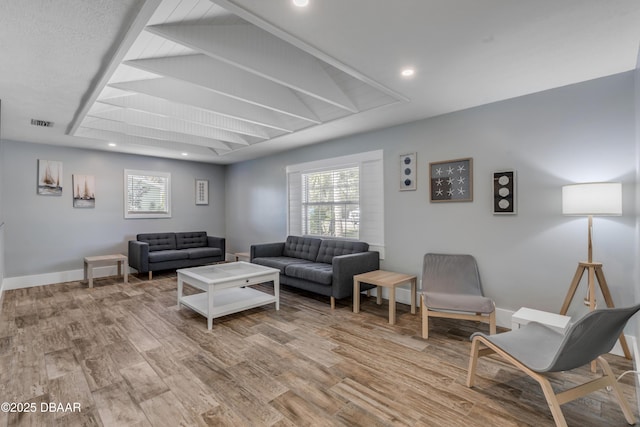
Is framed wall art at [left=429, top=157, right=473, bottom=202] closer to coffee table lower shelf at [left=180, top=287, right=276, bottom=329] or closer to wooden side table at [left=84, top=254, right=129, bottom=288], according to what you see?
coffee table lower shelf at [left=180, top=287, right=276, bottom=329]

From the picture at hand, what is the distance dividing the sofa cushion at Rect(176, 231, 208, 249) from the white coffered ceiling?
10.0 feet

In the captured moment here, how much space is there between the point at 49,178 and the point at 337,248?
5220mm

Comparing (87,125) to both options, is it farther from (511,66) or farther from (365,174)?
(511,66)

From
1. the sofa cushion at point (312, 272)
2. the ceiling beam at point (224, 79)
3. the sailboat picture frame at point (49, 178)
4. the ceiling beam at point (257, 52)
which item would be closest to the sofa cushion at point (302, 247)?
the sofa cushion at point (312, 272)

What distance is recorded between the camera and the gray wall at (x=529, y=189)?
8.61 ft

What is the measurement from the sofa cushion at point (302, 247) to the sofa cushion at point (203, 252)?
1.75 metres

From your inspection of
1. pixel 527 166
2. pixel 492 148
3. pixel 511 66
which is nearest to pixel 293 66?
pixel 511 66

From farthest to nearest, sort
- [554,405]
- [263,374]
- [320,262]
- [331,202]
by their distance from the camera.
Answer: [331,202] → [320,262] → [263,374] → [554,405]

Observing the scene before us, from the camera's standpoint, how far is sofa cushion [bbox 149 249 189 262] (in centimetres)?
541

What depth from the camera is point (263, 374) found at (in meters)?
2.32

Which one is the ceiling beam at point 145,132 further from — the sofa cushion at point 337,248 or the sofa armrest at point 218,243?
the sofa cushion at point 337,248

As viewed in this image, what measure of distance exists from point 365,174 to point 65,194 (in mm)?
5409

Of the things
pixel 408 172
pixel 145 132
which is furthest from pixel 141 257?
pixel 408 172

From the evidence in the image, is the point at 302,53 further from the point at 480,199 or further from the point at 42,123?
the point at 42,123
